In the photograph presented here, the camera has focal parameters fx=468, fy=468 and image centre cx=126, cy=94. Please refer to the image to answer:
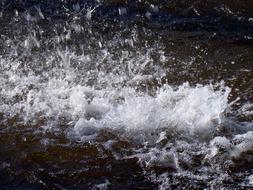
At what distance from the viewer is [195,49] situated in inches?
233

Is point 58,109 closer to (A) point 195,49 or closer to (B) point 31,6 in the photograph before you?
(A) point 195,49

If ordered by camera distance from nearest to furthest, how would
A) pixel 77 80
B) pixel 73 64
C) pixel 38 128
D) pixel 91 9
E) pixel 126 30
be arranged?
pixel 38 128
pixel 77 80
pixel 73 64
pixel 126 30
pixel 91 9

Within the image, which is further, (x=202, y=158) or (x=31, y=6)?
(x=31, y=6)

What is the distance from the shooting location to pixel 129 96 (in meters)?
5.00

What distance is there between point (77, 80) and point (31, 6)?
9.58 feet

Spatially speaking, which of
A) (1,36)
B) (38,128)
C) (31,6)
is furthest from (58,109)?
(31,6)

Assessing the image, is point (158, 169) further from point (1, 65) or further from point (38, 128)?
point (1, 65)

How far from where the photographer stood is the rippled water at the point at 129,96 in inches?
155

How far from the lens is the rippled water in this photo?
393cm

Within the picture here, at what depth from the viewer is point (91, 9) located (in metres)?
7.44

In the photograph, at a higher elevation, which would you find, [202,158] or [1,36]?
[1,36]

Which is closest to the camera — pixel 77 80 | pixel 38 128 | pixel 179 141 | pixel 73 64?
pixel 179 141

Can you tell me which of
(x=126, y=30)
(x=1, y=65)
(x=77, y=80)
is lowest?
(x=77, y=80)

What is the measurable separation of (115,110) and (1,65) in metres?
2.09
